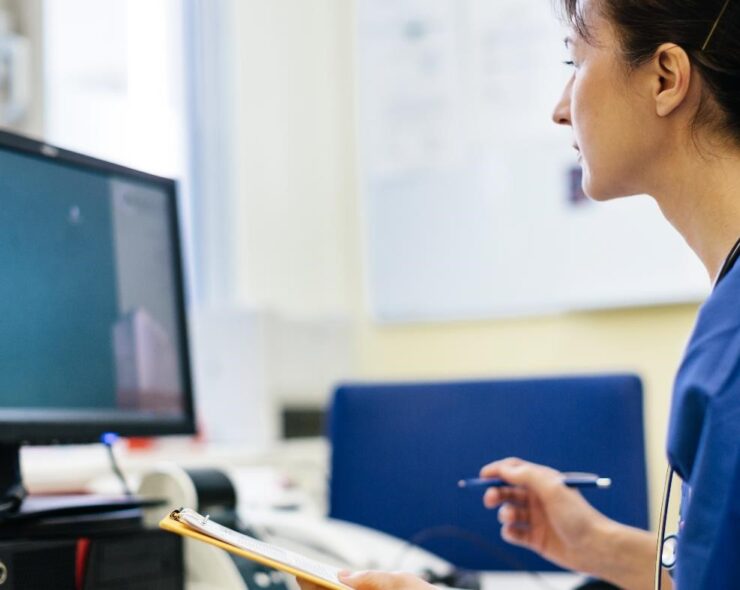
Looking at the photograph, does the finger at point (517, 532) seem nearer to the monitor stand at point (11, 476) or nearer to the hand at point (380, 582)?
the hand at point (380, 582)

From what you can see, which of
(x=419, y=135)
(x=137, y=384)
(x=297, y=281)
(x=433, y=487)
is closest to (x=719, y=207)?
(x=137, y=384)

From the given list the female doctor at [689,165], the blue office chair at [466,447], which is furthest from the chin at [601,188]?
the blue office chair at [466,447]

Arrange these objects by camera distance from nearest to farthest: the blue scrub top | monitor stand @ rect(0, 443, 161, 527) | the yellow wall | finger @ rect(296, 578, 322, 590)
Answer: the blue scrub top < finger @ rect(296, 578, 322, 590) < monitor stand @ rect(0, 443, 161, 527) < the yellow wall

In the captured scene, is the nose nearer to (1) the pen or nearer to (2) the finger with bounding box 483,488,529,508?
(1) the pen

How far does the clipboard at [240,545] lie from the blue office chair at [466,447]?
2.71ft

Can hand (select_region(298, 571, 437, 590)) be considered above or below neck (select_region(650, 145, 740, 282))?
below

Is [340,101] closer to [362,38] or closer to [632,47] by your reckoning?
[362,38]

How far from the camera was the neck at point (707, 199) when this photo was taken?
95 centimetres

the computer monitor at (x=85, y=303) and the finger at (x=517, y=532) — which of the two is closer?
the computer monitor at (x=85, y=303)

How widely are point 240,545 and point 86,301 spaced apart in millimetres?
513

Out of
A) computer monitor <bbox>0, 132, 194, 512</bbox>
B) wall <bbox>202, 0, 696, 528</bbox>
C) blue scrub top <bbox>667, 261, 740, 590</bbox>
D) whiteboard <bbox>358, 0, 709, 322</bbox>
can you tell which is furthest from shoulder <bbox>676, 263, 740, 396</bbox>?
wall <bbox>202, 0, 696, 528</bbox>

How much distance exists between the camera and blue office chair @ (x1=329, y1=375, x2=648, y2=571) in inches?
62.5

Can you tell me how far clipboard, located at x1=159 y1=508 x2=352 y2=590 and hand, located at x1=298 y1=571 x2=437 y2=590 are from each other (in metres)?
0.01

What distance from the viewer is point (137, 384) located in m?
1.30
